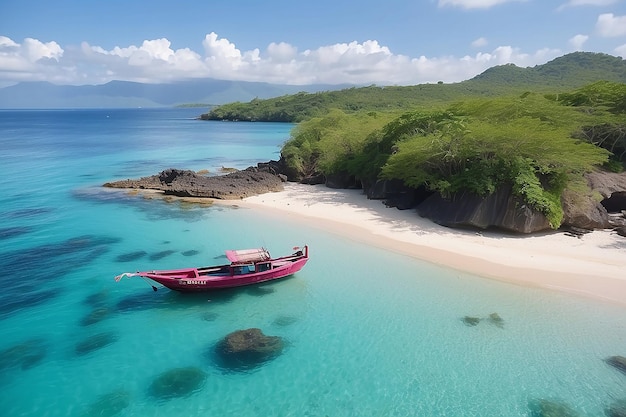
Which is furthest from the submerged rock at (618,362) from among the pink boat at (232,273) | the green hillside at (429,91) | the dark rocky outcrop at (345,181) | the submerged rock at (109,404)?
the green hillside at (429,91)

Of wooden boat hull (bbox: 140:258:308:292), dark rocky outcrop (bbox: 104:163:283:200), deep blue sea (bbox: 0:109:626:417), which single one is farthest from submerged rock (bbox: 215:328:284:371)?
dark rocky outcrop (bbox: 104:163:283:200)

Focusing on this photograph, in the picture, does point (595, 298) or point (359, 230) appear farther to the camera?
point (359, 230)

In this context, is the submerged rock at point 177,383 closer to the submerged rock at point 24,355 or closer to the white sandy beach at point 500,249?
the submerged rock at point 24,355

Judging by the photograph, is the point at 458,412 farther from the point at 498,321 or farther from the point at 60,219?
the point at 60,219

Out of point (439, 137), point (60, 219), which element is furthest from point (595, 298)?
point (60, 219)

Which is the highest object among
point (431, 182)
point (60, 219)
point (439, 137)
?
point (439, 137)

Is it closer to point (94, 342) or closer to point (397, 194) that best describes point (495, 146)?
point (397, 194)

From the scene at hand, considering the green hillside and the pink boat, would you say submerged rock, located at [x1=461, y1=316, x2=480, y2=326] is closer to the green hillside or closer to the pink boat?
the pink boat
